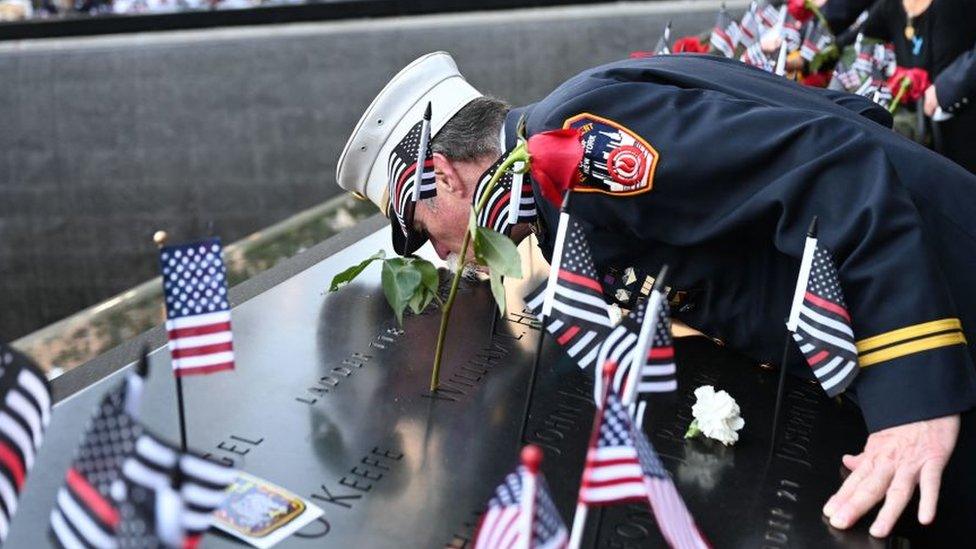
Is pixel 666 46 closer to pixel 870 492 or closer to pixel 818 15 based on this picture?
pixel 818 15

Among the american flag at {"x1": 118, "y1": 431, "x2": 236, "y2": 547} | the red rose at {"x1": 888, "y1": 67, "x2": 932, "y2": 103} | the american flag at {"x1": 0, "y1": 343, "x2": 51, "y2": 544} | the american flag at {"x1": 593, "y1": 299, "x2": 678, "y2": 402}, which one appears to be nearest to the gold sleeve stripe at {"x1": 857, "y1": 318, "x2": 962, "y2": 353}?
the american flag at {"x1": 593, "y1": 299, "x2": 678, "y2": 402}

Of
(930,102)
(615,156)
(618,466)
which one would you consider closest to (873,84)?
(930,102)

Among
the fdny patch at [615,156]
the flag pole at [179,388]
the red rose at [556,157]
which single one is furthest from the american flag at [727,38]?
the flag pole at [179,388]

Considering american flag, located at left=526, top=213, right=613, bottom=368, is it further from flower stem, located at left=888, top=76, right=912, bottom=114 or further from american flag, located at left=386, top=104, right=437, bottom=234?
flower stem, located at left=888, top=76, right=912, bottom=114

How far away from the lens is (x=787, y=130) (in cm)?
180

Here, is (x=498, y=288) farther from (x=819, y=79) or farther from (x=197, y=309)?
(x=819, y=79)

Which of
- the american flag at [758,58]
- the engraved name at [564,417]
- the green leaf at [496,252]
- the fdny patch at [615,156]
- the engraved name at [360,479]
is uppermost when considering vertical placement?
the fdny patch at [615,156]

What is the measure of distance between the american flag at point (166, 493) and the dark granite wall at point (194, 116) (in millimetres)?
6189

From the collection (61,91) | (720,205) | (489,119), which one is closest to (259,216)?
(61,91)

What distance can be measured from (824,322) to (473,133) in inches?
33.9

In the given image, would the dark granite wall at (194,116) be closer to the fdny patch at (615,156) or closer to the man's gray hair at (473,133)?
the man's gray hair at (473,133)

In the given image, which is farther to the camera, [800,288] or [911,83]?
[911,83]

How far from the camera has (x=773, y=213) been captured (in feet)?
5.99

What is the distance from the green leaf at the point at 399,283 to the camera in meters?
1.98
